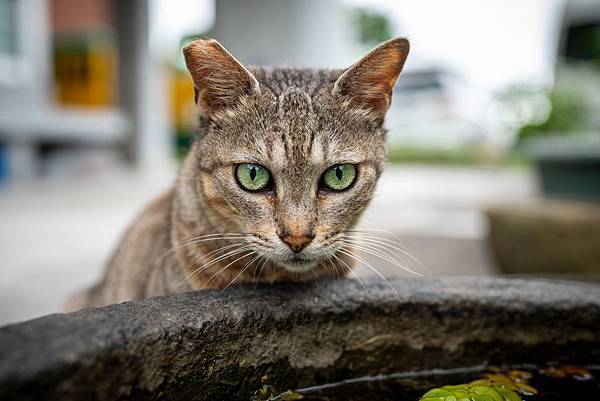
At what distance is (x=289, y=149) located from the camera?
1.41 metres

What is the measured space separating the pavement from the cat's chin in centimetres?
23

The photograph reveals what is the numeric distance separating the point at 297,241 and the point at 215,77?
470 mm

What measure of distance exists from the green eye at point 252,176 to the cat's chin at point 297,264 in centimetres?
19

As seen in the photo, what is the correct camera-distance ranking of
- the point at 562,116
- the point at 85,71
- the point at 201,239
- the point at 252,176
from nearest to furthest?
the point at 252,176 → the point at 201,239 → the point at 562,116 → the point at 85,71

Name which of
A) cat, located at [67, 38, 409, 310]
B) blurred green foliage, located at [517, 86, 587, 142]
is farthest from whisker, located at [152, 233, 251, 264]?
blurred green foliage, located at [517, 86, 587, 142]

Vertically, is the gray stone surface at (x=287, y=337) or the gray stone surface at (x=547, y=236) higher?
the gray stone surface at (x=287, y=337)

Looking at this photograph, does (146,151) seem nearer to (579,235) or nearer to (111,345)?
(579,235)

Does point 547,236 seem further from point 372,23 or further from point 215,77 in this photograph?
point 372,23

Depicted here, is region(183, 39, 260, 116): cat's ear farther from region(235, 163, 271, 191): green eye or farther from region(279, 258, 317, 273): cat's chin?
region(279, 258, 317, 273): cat's chin

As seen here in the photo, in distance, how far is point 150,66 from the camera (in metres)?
11.0

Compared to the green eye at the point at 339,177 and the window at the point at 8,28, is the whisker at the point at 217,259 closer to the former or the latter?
the green eye at the point at 339,177

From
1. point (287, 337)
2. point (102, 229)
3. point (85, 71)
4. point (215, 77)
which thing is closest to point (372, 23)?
point (85, 71)

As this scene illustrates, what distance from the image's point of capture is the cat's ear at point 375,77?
1503 mm

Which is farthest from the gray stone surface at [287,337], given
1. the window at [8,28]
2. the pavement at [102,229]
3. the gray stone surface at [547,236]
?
the window at [8,28]
